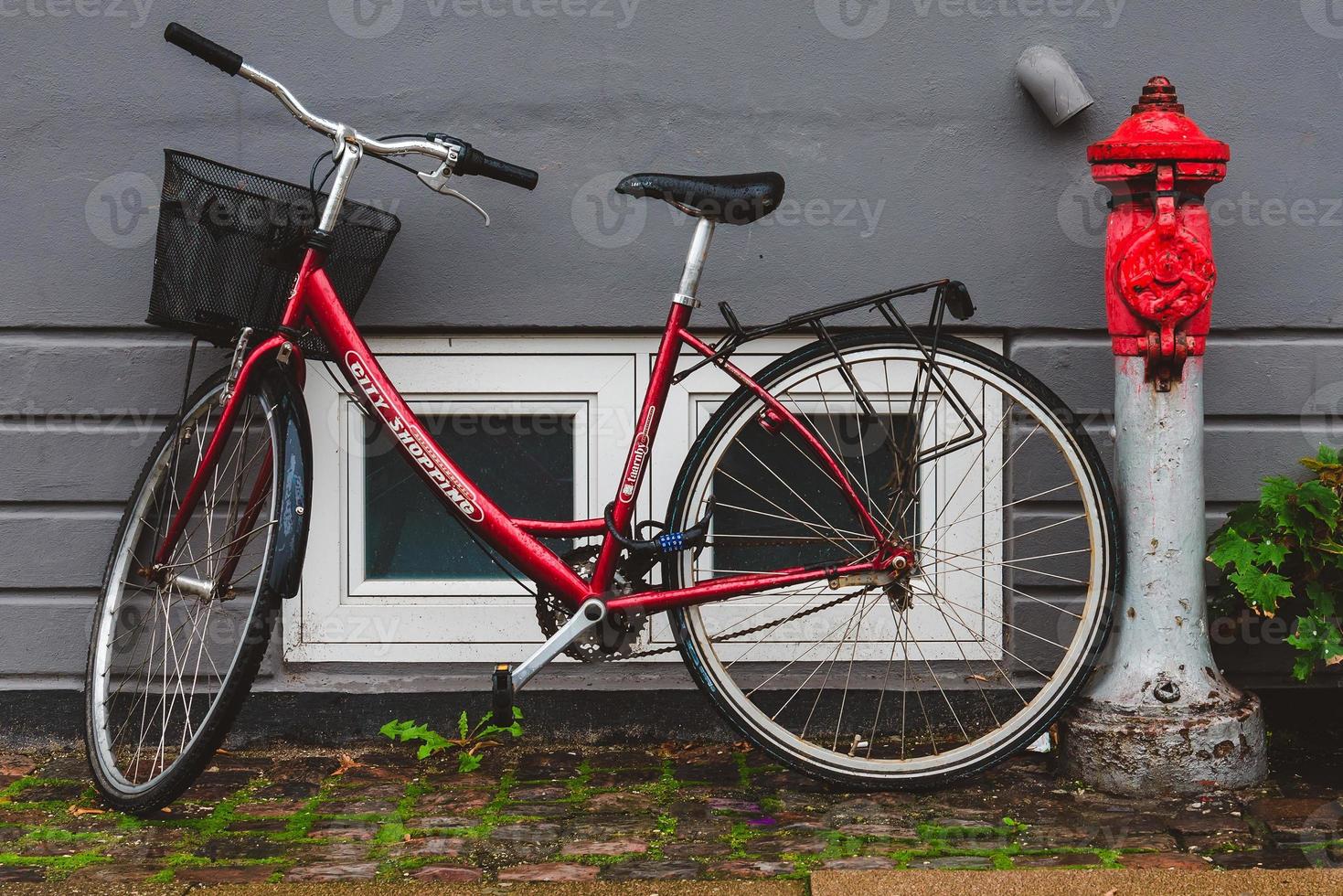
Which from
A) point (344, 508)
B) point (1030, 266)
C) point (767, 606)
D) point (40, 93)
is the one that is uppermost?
point (40, 93)

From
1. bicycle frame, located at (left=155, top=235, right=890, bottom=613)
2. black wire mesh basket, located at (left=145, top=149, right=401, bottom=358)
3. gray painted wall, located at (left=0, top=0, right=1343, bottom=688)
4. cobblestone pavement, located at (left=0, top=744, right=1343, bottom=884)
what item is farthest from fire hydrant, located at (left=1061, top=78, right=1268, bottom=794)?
black wire mesh basket, located at (left=145, top=149, right=401, bottom=358)

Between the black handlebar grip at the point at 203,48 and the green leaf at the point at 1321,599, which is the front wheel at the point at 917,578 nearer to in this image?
the green leaf at the point at 1321,599

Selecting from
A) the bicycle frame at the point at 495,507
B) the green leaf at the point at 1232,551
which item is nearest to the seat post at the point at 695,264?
the bicycle frame at the point at 495,507

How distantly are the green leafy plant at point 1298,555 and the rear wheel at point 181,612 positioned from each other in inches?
87.5

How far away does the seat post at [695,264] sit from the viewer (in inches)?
116

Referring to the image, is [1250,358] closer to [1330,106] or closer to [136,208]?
[1330,106]

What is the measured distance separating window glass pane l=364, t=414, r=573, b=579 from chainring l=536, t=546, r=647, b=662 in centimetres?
57

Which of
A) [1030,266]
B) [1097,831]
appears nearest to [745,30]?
[1030,266]

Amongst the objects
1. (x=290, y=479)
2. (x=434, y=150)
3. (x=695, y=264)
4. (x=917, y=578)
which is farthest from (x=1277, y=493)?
(x=290, y=479)

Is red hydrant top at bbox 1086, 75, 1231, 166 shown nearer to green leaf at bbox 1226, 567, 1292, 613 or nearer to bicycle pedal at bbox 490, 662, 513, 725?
green leaf at bbox 1226, 567, 1292, 613

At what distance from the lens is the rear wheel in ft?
9.37

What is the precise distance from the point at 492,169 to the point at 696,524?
926 mm

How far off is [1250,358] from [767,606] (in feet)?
4.74

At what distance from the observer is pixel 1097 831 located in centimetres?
Result: 286
